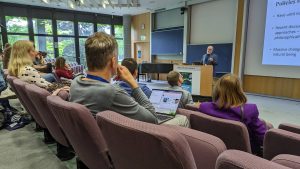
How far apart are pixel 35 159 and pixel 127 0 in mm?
6209

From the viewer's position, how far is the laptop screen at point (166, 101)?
1.85 m

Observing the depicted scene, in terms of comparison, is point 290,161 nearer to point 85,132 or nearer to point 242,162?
point 242,162

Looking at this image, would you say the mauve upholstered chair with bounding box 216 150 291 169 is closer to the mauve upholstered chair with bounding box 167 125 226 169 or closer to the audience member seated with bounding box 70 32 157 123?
the mauve upholstered chair with bounding box 167 125 226 169

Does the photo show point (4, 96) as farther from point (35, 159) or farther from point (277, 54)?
point (277, 54)

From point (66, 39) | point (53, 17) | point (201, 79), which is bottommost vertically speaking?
point (201, 79)

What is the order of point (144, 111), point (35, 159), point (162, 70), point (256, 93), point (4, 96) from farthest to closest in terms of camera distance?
point (162, 70)
point (256, 93)
point (4, 96)
point (35, 159)
point (144, 111)

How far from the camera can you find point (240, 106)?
148cm

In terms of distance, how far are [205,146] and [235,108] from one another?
65cm

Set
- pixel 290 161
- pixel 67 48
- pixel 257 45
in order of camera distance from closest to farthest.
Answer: pixel 290 161
pixel 257 45
pixel 67 48

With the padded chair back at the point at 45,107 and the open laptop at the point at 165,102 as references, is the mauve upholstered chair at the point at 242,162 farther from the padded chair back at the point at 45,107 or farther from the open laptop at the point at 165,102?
the padded chair back at the point at 45,107

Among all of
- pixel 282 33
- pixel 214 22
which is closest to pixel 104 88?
pixel 282 33

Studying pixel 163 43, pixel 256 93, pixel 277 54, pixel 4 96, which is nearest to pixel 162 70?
pixel 163 43

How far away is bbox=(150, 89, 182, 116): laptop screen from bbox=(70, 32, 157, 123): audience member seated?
0.55m

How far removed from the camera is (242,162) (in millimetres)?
536
